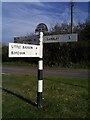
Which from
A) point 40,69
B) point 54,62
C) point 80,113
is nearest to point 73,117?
point 80,113

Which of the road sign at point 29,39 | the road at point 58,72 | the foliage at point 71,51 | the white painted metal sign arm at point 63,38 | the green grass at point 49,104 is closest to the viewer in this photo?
the green grass at point 49,104

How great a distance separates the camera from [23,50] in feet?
25.1

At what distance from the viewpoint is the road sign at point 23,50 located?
24.5 ft

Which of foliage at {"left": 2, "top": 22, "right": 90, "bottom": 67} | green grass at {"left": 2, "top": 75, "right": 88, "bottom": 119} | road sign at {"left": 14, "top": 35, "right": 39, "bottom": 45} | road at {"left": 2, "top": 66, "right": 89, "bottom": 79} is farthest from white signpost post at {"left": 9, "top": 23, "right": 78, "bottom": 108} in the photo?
foliage at {"left": 2, "top": 22, "right": 90, "bottom": 67}

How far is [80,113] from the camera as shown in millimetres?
7062

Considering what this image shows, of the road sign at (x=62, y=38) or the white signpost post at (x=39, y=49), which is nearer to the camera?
the white signpost post at (x=39, y=49)

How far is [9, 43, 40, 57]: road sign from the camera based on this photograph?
294 inches

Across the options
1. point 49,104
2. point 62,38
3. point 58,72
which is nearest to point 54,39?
point 62,38

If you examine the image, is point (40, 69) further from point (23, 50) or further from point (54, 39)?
point (54, 39)

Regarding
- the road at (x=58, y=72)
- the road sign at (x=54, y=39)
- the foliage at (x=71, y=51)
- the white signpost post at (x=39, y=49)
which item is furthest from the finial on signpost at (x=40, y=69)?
the foliage at (x=71, y=51)

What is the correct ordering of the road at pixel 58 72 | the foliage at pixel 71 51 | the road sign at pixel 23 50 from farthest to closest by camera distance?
1. the foliage at pixel 71 51
2. the road at pixel 58 72
3. the road sign at pixel 23 50

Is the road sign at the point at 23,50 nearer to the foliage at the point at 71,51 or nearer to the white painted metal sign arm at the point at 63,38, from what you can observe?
the white painted metal sign arm at the point at 63,38

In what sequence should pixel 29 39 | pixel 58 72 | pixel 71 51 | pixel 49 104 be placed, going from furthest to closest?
pixel 71 51, pixel 58 72, pixel 29 39, pixel 49 104

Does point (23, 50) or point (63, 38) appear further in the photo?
point (63, 38)
